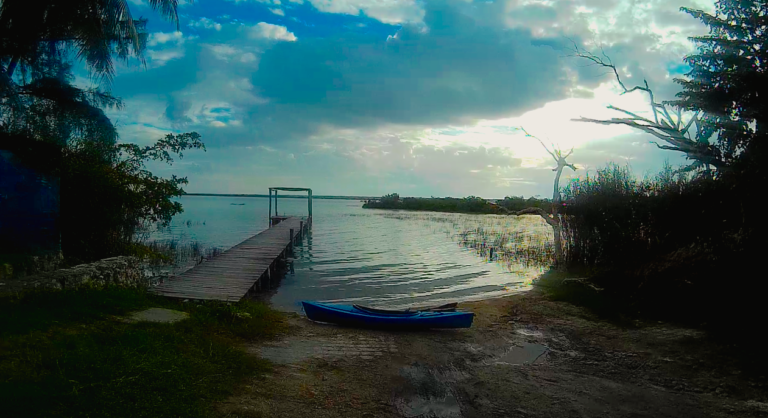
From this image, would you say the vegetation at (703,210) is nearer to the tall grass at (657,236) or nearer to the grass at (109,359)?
the tall grass at (657,236)

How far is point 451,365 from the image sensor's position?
23.6 feet

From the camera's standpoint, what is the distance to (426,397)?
5.81 metres

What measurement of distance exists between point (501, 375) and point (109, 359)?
496 cm

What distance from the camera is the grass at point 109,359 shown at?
4273 millimetres

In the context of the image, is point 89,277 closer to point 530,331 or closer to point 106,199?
point 106,199

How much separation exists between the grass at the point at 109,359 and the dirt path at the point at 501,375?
500 mm

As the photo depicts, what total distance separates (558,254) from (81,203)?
50.8 ft

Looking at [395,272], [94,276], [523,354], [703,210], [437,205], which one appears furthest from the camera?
[437,205]

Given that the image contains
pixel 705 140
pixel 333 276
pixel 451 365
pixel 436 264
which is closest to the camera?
pixel 451 365

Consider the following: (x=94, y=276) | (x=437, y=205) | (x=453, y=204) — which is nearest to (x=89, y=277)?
(x=94, y=276)

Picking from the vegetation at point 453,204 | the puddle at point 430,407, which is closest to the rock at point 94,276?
the puddle at point 430,407

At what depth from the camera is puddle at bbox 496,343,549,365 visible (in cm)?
771

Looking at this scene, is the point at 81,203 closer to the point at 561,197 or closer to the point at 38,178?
the point at 38,178

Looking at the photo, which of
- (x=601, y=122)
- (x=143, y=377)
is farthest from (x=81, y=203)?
(x=601, y=122)
